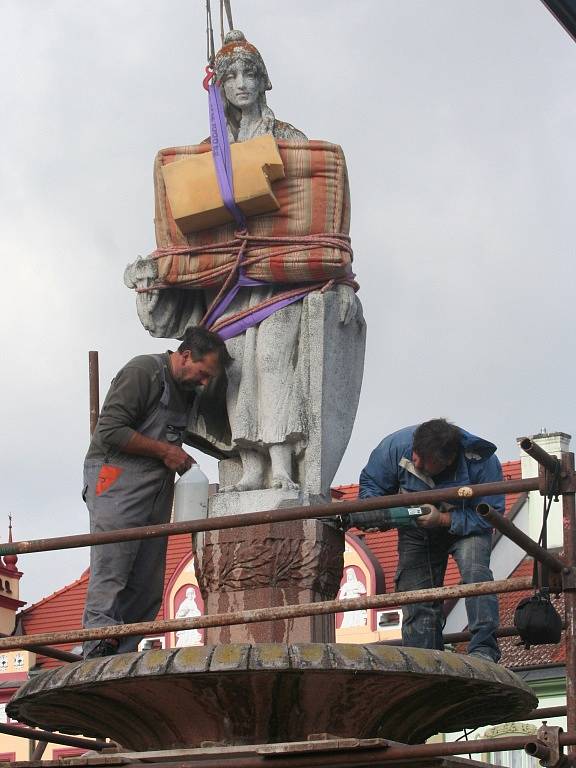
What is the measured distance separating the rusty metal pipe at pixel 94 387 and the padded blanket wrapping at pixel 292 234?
1.26 meters

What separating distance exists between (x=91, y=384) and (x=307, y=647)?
11.3 feet

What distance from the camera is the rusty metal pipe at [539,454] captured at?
8.29 metres

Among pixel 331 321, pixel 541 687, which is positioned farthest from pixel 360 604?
pixel 541 687

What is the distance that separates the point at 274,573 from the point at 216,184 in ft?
6.62

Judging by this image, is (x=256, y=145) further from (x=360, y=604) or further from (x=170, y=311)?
(x=360, y=604)

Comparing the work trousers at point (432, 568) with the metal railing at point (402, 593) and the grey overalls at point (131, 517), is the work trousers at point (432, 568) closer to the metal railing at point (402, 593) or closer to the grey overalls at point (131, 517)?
the metal railing at point (402, 593)

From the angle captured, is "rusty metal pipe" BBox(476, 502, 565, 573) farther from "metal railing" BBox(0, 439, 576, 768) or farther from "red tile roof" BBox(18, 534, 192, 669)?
"red tile roof" BBox(18, 534, 192, 669)

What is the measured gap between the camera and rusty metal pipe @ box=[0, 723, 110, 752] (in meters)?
10.4

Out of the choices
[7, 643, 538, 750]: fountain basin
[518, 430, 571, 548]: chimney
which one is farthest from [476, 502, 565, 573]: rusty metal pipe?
[518, 430, 571, 548]: chimney

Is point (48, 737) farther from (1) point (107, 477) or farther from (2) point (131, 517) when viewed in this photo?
(1) point (107, 477)

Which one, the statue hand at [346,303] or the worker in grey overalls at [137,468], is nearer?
the worker in grey overalls at [137,468]

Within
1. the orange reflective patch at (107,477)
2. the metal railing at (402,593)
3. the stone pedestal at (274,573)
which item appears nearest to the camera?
the metal railing at (402,593)

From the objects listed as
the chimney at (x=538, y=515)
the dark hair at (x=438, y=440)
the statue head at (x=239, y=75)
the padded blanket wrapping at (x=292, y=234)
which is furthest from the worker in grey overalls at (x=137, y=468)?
the chimney at (x=538, y=515)

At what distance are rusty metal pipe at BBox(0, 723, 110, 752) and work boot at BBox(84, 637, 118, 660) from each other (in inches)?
29.7
